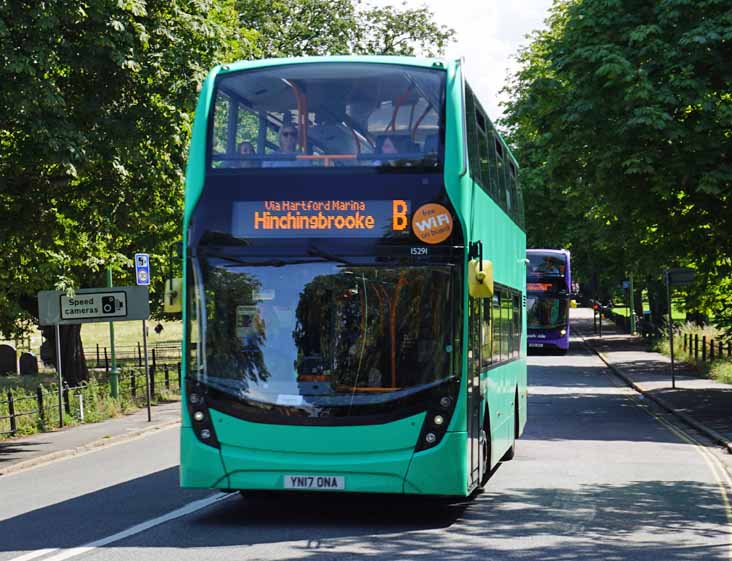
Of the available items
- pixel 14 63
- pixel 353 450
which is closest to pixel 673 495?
pixel 353 450

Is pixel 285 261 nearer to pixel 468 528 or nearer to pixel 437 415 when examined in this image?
pixel 437 415

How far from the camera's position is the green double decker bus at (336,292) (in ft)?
35.4

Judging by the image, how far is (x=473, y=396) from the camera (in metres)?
11.5

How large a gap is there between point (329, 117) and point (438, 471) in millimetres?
3332

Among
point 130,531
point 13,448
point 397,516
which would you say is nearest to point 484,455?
point 397,516

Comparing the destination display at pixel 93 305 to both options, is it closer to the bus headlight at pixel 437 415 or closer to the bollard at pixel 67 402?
the bollard at pixel 67 402

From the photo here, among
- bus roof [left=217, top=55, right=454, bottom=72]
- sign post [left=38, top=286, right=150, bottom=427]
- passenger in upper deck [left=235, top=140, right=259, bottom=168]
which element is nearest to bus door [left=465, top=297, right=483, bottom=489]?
bus roof [left=217, top=55, right=454, bottom=72]

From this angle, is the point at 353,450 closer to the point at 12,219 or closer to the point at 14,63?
the point at 14,63

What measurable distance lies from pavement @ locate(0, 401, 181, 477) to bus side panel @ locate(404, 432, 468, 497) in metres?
8.54

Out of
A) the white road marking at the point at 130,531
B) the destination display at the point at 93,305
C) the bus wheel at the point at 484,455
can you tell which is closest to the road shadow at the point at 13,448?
the destination display at the point at 93,305

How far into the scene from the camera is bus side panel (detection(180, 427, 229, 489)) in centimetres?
1088

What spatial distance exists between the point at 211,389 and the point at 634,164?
15.1 m

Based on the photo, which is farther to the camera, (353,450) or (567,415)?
(567,415)

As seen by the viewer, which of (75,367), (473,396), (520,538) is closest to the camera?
(520,538)
